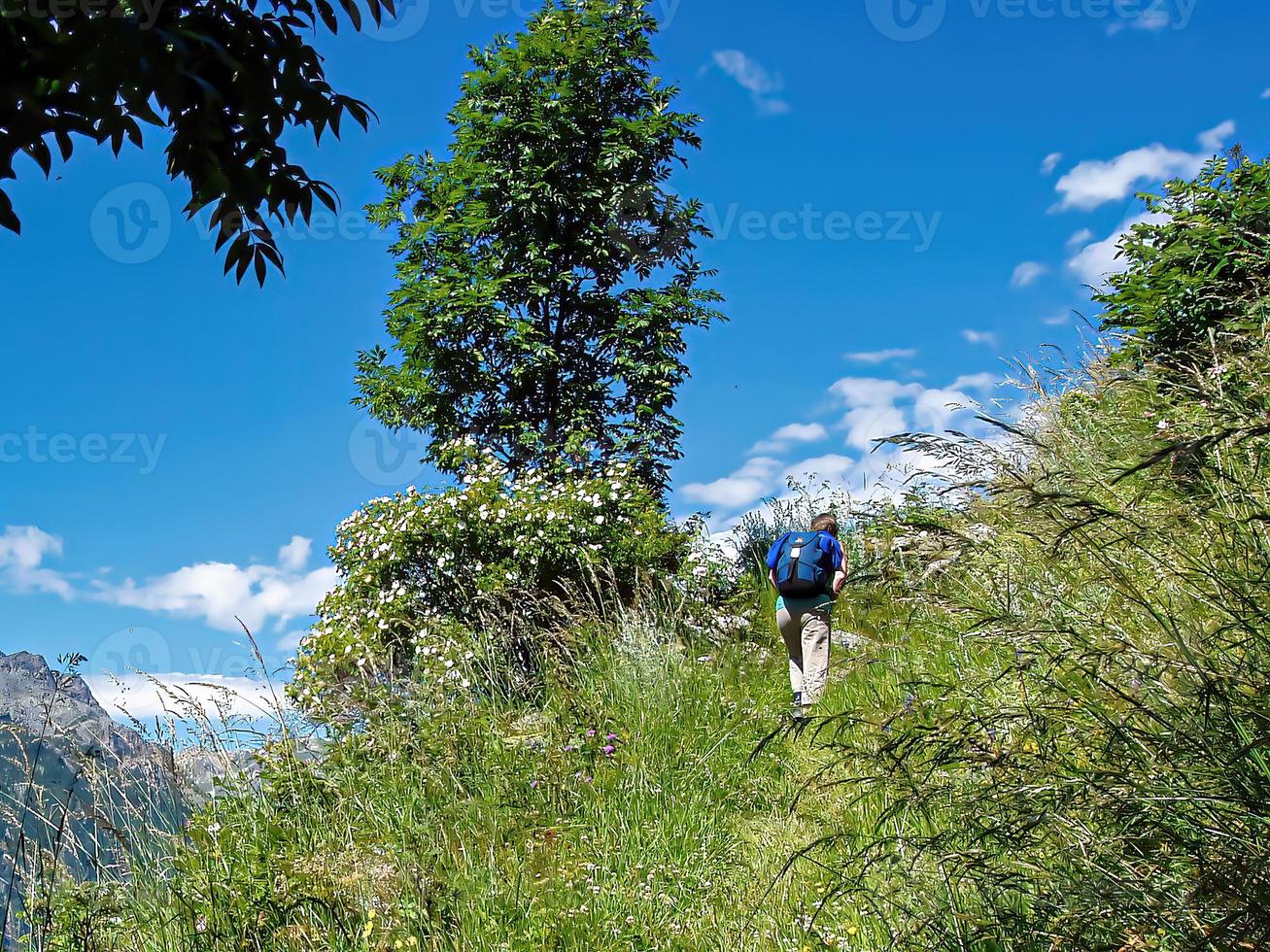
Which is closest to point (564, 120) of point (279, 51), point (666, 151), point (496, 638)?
point (666, 151)

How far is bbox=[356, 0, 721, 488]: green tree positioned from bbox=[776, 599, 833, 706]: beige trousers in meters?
4.86

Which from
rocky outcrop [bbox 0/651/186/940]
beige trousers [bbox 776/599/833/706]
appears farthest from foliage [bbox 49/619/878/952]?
beige trousers [bbox 776/599/833/706]

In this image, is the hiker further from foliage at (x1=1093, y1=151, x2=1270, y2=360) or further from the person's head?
foliage at (x1=1093, y1=151, x2=1270, y2=360)

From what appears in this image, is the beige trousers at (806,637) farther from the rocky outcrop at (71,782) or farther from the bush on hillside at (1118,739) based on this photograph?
the rocky outcrop at (71,782)

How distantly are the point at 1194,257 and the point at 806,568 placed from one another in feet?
15.0

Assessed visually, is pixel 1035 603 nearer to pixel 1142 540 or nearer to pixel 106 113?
pixel 1142 540

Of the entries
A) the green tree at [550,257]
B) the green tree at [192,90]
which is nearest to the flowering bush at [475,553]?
the green tree at [550,257]

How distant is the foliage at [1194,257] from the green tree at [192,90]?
256 inches

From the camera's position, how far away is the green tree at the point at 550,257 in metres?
12.4

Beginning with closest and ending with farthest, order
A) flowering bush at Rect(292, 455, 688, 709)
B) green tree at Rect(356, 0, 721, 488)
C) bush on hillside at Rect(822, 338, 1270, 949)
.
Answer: bush on hillside at Rect(822, 338, 1270, 949) < flowering bush at Rect(292, 455, 688, 709) < green tree at Rect(356, 0, 721, 488)

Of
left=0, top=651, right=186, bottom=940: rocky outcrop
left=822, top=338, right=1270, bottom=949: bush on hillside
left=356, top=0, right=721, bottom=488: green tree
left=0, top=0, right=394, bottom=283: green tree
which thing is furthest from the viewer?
left=356, top=0, right=721, bottom=488: green tree

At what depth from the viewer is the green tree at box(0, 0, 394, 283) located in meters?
2.89

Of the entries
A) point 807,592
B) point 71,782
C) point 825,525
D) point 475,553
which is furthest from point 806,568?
point 71,782

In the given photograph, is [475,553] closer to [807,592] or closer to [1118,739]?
[807,592]
